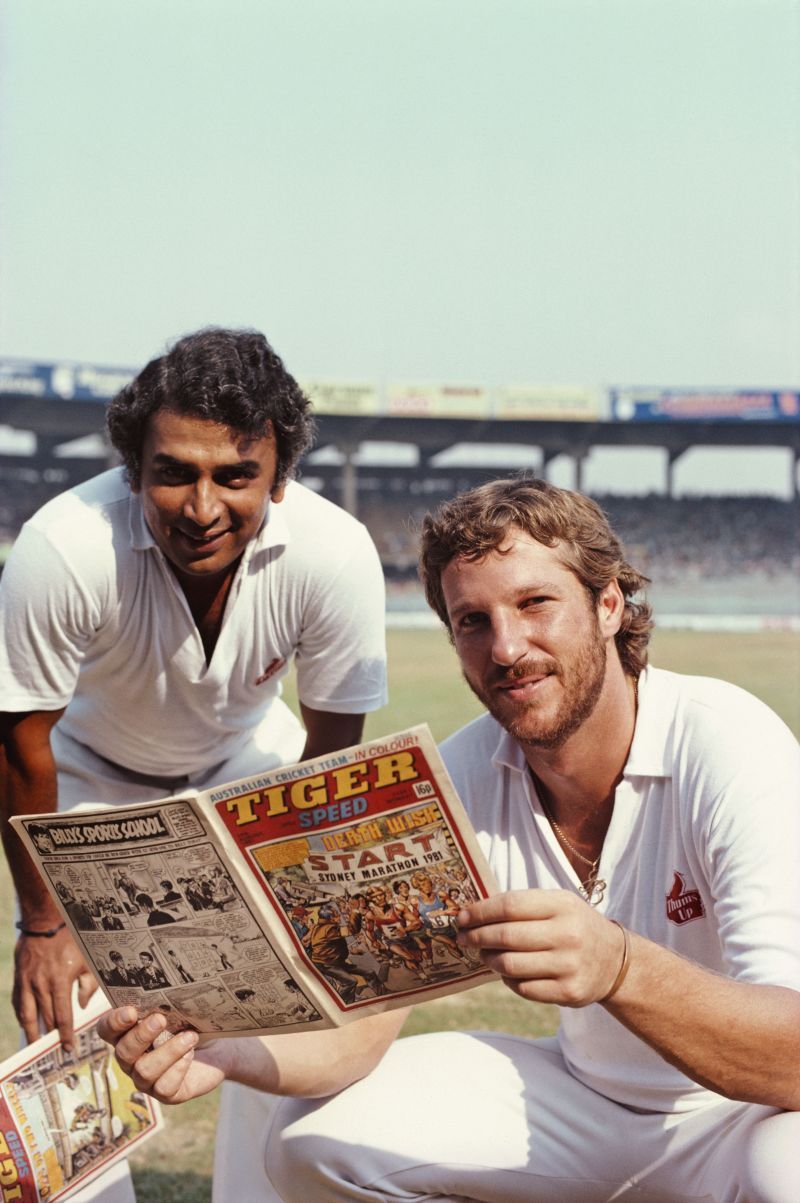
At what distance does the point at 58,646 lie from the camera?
3.12m

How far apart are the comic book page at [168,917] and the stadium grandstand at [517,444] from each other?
1392 inches

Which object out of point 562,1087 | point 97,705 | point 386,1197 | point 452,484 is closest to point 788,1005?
point 562,1087

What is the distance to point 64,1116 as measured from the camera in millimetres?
2766

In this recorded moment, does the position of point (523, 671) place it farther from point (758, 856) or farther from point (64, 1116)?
point (64, 1116)

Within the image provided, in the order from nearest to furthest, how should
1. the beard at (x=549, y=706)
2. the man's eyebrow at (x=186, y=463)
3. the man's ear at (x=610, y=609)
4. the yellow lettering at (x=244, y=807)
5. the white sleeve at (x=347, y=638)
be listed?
the yellow lettering at (x=244, y=807) → the beard at (x=549, y=706) → the man's ear at (x=610, y=609) → the man's eyebrow at (x=186, y=463) → the white sleeve at (x=347, y=638)

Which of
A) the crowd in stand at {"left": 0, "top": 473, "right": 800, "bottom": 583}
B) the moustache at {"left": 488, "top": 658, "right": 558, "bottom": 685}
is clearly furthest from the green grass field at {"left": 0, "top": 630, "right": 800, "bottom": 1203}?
the crowd in stand at {"left": 0, "top": 473, "right": 800, "bottom": 583}

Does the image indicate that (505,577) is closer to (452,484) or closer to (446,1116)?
(446,1116)

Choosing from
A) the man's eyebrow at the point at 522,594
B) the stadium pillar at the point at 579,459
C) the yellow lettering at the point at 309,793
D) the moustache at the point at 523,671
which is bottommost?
the stadium pillar at the point at 579,459

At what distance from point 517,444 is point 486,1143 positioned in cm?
4113

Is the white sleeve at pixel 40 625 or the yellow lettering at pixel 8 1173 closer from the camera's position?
the yellow lettering at pixel 8 1173

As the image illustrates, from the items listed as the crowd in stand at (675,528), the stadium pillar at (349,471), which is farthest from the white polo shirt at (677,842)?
the stadium pillar at (349,471)

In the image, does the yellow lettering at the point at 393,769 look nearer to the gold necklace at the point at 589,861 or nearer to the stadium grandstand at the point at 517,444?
the gold necklace at the point at 589,861

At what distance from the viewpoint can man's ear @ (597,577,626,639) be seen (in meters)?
2.55

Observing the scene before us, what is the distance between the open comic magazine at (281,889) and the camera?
1.91m
